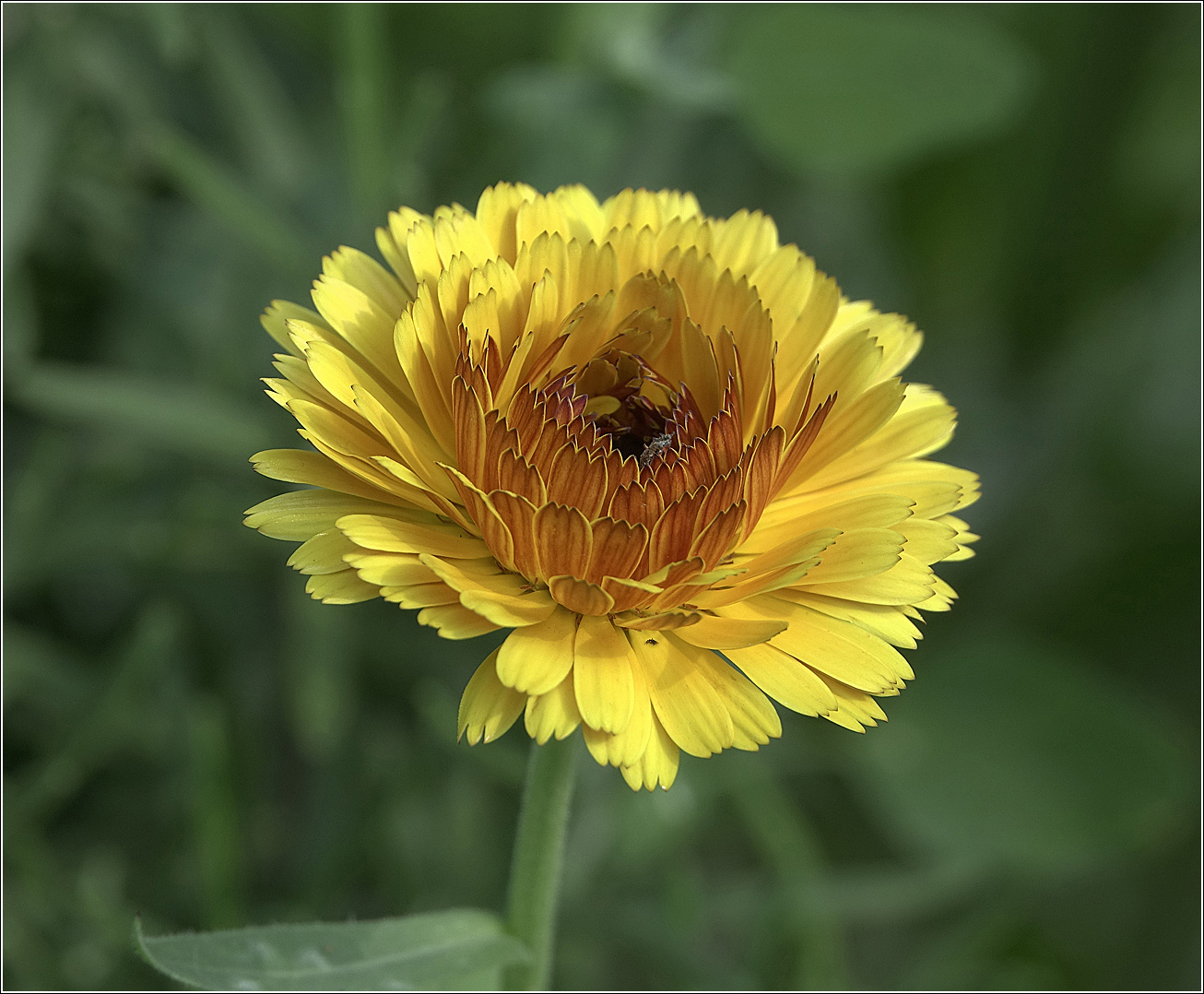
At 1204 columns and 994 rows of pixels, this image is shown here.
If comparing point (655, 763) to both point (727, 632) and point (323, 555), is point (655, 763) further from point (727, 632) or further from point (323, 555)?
point (323, 555)

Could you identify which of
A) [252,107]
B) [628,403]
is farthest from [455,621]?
[252,107]

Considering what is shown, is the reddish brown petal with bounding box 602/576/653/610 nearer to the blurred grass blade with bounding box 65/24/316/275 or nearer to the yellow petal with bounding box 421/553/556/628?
the yellow petal with bounding box 421/553/556/628

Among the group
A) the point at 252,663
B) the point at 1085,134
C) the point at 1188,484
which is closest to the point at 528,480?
the point at 252,663

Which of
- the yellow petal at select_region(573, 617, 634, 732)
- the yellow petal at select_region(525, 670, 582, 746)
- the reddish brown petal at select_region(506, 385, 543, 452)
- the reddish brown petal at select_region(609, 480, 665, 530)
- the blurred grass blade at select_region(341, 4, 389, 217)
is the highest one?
the blurred grass blade at select_region(341, 4, 389, 217)

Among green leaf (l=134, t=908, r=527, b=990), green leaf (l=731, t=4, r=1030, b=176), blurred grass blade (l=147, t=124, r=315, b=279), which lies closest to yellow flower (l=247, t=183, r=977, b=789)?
green leaf (l=134, t=908, r=527, b=990)

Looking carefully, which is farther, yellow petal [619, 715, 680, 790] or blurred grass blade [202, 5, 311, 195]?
blurred grass blade [202, 5, 311, 195]

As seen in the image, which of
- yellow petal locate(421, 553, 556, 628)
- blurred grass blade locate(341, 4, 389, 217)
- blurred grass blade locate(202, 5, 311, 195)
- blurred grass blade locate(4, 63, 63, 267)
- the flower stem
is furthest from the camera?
blurred grass blade locate(202, 5, 311, 195)
